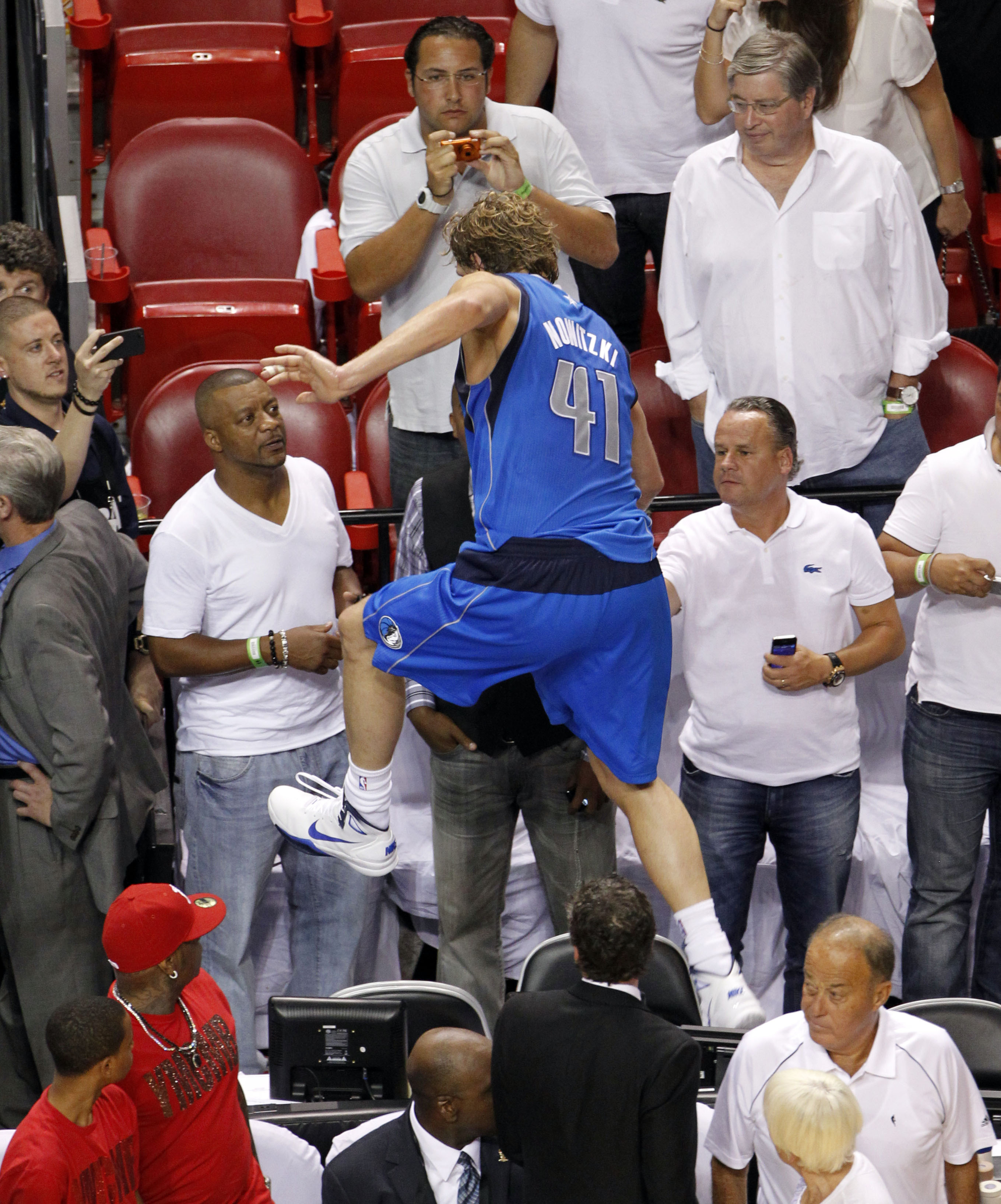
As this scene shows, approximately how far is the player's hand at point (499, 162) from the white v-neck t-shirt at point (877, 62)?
1.26 metres

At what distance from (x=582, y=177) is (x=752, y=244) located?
0.56m

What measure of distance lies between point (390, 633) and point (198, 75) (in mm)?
3984

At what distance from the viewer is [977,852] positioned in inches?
171

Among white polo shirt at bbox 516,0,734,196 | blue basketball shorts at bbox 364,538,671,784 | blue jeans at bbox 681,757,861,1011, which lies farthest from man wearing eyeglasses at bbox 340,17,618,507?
blue basketball shorts at bbox 364,538,671,784

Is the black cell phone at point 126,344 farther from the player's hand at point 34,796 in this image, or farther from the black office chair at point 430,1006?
the black office chair at point 430,1006

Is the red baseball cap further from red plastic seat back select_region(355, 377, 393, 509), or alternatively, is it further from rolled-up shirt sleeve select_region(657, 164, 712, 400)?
rolled-up shirt sleeve select_region(657, 164, 712, 400)

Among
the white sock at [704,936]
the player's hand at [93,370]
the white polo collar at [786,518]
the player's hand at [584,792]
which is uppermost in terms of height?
the player's hand at [93,370]

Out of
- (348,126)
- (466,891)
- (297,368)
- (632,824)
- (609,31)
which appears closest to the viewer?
(297,368)

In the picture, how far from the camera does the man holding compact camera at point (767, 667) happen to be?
4.25 m

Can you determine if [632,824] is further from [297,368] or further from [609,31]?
[609,31]

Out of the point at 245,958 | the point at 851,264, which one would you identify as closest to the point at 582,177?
the point at 851,264

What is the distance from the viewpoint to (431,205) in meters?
4.54

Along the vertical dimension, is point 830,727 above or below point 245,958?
above

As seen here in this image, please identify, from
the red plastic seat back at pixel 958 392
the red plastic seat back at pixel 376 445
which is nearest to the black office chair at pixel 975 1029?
the red plastic seat back at pixel 958 392
